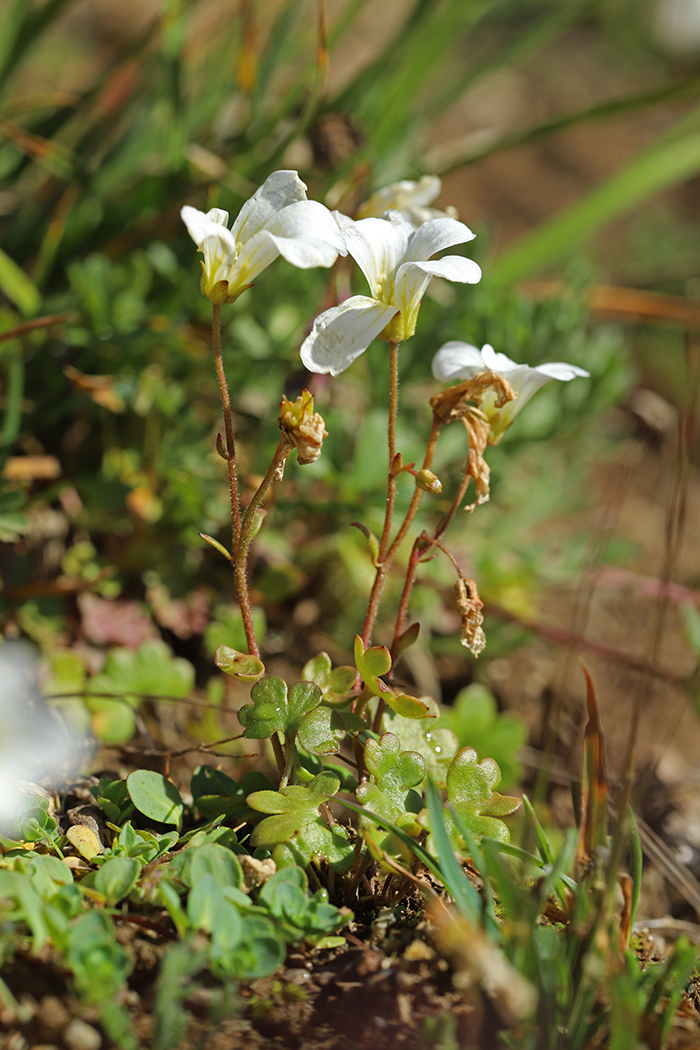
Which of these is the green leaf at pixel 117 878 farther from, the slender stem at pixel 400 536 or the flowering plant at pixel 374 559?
the slender stem at pixel 400 536

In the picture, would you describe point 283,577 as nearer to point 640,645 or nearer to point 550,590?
point 550,590

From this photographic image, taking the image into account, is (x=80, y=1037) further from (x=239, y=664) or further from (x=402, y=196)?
(x=402, y=196)

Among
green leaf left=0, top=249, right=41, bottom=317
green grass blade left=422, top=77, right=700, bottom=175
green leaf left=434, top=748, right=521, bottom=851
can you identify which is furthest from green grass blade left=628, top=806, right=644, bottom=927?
green grass blade left=422, top=77, right=700, bottom=175

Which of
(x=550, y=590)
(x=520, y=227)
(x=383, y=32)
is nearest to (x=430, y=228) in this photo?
(x=550, y=590)

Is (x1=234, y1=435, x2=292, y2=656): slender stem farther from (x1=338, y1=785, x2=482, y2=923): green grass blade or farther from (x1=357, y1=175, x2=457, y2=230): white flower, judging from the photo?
(x1=357, y1=175, x2=457, y2=230): white flower

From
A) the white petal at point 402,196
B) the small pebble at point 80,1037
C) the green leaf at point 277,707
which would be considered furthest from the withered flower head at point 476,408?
the small pebble at point 80,1037

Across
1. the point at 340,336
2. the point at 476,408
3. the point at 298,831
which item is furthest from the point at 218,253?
the point at 298,831
